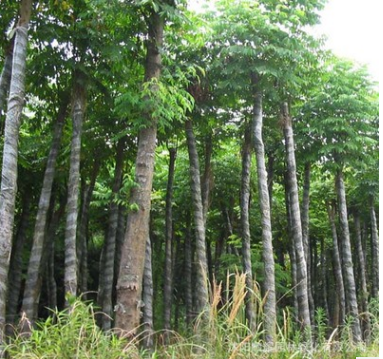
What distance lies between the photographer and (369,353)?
4.68 meters

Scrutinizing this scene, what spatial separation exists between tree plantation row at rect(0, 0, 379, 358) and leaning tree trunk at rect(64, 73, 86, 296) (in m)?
0.02

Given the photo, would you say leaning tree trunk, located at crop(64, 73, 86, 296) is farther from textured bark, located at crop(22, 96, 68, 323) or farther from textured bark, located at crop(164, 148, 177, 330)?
textured bark, located at crop(164, 148, 177, 330)

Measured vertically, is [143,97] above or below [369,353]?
above

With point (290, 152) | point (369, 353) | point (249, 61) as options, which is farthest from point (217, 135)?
point (369, 353)

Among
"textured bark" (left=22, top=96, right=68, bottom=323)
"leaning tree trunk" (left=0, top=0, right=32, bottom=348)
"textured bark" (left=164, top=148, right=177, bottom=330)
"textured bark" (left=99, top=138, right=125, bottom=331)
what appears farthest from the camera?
"textured bark" (left=164, top=148, right=177, bottom=330)

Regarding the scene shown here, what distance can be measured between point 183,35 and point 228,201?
753cm

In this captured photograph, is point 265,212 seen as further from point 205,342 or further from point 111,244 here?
point 205,342

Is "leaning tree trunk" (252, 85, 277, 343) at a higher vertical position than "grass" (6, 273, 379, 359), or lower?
higher

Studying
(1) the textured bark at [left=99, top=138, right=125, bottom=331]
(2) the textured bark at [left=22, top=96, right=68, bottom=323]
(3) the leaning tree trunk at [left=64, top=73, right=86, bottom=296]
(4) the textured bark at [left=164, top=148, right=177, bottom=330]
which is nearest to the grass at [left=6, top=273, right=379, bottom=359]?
(3) the leaning tree trunk at [left=64, top=73, right=86, bottom=296]

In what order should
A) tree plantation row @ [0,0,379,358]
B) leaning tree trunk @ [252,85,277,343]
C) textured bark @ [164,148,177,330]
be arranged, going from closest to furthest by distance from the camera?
tree plantation row @ [0,0,379,358], leaning tree trunk @ [252,85,277,343], textured bark @ [164,148,177,330]

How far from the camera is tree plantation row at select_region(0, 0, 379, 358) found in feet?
19.2

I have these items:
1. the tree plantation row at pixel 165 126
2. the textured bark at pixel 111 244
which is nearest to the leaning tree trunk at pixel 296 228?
the tree plantation row at pixel 165 126

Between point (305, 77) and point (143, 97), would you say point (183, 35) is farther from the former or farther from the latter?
point (305, 77)

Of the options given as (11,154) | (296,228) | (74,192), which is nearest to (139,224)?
(11,154)
